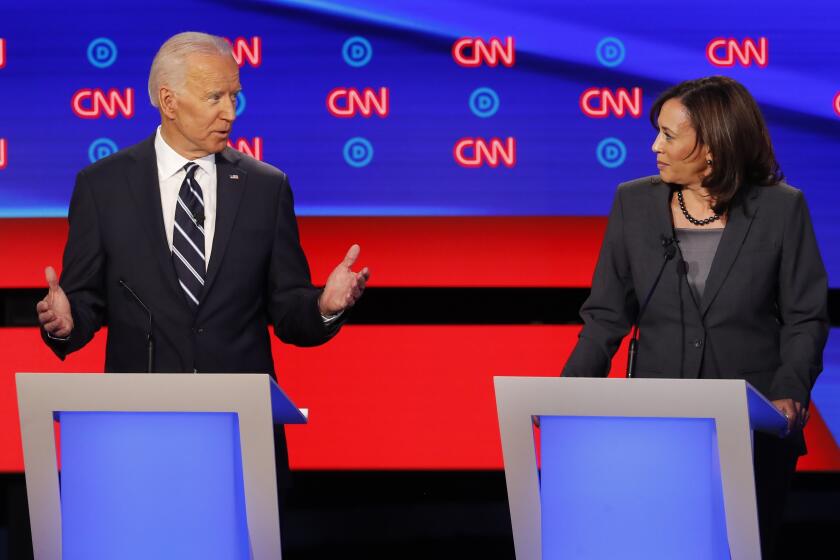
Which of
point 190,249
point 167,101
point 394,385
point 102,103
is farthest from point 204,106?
point 394,385

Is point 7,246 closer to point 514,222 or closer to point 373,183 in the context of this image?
point 373,183

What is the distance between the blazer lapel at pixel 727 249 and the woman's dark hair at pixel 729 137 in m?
0.04

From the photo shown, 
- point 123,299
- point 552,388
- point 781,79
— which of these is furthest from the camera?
point 781,79

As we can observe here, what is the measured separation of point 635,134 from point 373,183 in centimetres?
83

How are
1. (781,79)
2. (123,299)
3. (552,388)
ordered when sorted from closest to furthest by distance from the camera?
(552,388)
(123,299)
(781,79)

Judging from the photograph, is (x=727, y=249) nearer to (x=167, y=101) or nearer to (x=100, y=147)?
(x=167, y=101)

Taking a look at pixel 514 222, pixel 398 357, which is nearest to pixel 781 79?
pixel 514 222

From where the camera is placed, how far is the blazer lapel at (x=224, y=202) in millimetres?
2578

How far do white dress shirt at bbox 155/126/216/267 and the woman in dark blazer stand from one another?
840mm

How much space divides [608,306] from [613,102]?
1.29 metres

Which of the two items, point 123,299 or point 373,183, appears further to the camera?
point 373,183

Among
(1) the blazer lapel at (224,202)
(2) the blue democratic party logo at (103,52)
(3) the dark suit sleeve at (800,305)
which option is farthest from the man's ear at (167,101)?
(3) the dark suit sleeve at (800,305)

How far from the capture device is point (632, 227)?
2.65 metres

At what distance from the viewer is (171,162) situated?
2.69m
